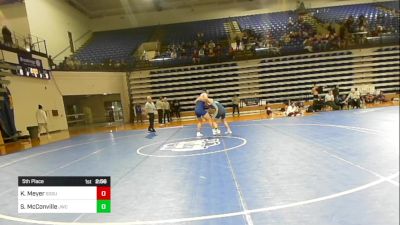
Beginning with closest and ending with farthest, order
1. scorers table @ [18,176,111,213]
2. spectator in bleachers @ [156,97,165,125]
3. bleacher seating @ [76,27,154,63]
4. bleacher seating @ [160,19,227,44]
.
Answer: scorers table @ [18,176,111,213] → bleacher seating @ [76,27,154,63] → spectator in bleachers @ [156,97,165,125] → bleacher seating @ [160,19,227,44]

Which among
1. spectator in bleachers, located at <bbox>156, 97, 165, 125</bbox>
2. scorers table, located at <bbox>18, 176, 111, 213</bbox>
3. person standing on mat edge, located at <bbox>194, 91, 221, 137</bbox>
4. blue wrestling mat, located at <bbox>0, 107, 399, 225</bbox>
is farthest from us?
spectator in bleachers, located at <bbox>156, 97, 165, 125</bbox>

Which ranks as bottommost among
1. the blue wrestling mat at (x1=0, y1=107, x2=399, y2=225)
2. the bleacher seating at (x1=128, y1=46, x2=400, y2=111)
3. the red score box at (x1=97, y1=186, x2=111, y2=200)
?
the blue wrestling mat at (x1=0, y1=107, x2=399, y2=225)

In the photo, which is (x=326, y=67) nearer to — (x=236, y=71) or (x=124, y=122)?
(x=236, y=71)

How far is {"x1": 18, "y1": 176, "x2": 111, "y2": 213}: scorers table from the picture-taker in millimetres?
533

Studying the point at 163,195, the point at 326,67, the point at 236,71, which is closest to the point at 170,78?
the point at 236,71

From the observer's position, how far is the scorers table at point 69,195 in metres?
0.53

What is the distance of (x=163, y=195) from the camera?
1566 mm

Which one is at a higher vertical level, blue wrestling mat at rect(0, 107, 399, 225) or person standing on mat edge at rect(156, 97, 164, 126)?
person standing on mat edge at rect(156, 97, 164, 126)

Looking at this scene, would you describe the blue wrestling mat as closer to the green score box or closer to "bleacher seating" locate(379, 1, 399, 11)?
the green score box

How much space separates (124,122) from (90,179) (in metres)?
7.82

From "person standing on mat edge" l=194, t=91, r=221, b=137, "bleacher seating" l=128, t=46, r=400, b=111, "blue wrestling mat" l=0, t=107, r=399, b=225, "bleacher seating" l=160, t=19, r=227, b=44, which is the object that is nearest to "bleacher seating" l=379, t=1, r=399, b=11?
"bleacher seating" l=128, t=46, r=400, b=111

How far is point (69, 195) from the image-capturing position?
0.54m

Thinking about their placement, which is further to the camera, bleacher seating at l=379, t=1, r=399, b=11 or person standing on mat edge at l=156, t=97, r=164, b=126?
person standing on mat edge at l=156, t=97, r=164, b=126

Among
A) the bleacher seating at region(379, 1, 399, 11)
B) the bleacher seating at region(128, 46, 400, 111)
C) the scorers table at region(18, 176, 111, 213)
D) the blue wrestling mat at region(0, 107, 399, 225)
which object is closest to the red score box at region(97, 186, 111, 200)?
the scorers table at region(18, 176, 111, 213)
